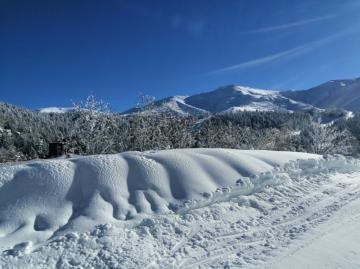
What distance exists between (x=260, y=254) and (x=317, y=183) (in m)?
5.02

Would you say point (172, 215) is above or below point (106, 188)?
below

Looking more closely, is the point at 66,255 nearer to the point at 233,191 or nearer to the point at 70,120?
the point at 233,191

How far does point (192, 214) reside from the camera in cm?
824

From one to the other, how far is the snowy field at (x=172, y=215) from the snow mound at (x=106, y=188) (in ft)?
0.07

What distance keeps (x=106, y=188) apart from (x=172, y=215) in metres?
1.56

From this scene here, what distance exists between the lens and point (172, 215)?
809 cm

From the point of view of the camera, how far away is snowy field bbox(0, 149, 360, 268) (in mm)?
6688

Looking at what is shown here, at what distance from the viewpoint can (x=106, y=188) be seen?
8.70 metres

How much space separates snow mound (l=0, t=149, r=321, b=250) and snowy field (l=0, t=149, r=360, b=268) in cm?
2

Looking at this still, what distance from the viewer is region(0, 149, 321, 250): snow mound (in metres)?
7.59

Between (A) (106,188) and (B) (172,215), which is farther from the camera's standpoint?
(A) (106,188)

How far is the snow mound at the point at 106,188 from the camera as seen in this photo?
7590 mm

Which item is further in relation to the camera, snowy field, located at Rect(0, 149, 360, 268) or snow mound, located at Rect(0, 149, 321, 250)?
snow mound, located at Rect(0, 149, 321, 250)

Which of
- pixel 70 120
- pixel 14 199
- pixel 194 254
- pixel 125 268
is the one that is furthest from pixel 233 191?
pixel 70 120
